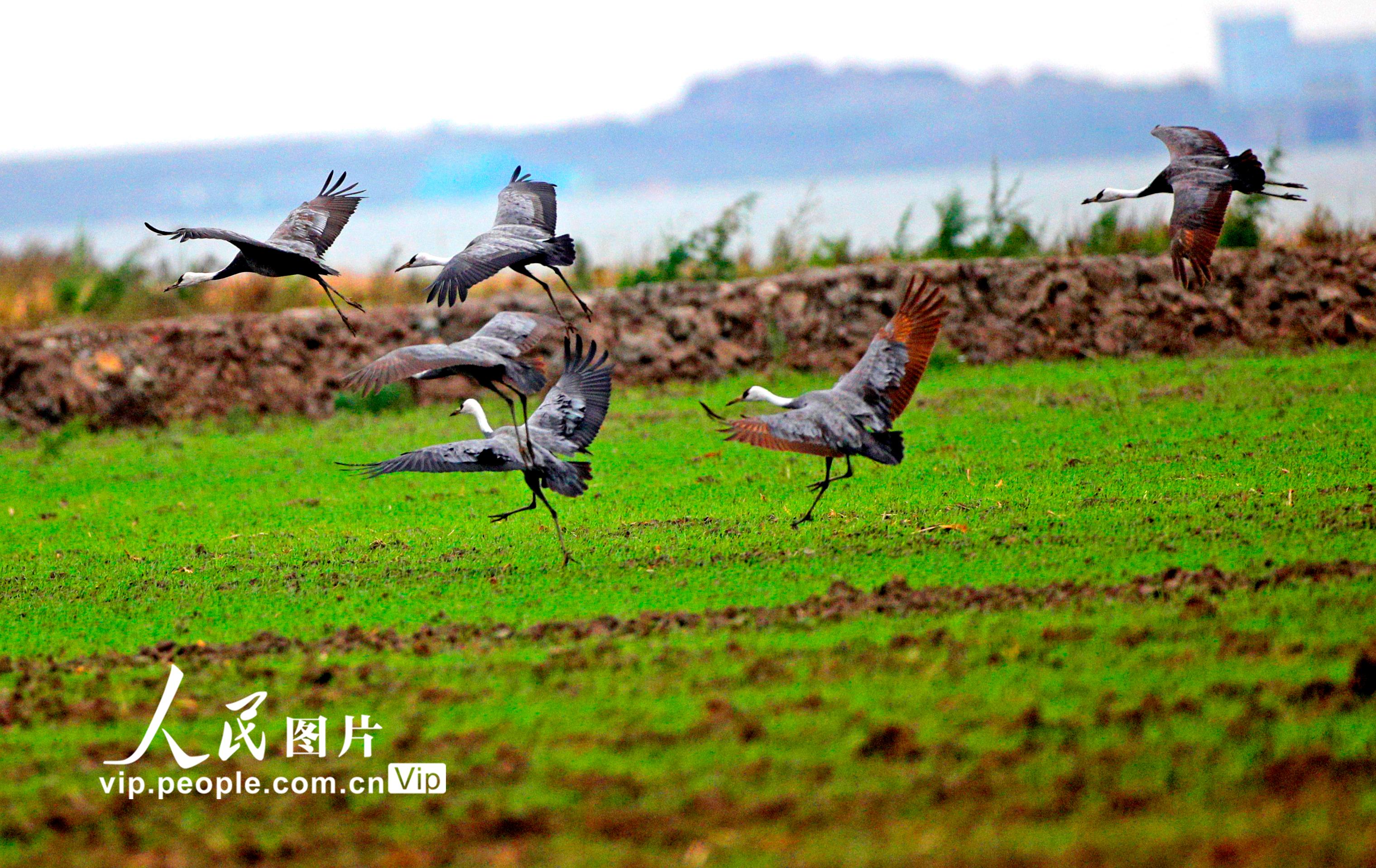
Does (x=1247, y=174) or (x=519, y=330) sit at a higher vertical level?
(x=1247, y=174)

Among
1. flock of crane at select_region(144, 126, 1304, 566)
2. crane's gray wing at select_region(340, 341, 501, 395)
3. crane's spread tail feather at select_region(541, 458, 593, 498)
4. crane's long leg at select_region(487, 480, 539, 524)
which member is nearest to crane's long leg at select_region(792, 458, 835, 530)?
flock of crane at select_region(144, 126, 1304, 566)

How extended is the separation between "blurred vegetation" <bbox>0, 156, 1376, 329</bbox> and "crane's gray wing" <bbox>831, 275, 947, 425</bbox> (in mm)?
11005

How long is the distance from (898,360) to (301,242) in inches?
154

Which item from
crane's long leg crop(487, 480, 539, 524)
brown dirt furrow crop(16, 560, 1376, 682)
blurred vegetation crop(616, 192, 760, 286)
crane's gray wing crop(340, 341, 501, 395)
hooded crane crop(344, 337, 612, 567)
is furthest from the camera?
blurred vegetation crop(616, 192, 760, 286)

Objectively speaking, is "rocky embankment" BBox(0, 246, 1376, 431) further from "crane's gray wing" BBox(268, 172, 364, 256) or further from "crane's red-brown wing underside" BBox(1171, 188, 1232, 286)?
"crane's red-brown wing underside" BBox(1171, 188, 1232, 286)

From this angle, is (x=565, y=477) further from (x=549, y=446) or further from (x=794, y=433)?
(x=794, y=433)

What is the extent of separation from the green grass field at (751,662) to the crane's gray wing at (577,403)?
76 cm

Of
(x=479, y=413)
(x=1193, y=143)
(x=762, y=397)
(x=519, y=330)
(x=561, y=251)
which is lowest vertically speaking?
(x=479, y=413)

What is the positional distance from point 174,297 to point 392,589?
43.3 feet

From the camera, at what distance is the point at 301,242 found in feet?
32.1

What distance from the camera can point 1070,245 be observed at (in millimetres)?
20469

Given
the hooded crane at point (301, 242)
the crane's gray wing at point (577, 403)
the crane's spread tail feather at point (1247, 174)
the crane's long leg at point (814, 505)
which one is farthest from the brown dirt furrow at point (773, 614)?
the crane's spread tail feather at point (1247, 174)

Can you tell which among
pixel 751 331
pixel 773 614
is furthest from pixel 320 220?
pixel 751 331

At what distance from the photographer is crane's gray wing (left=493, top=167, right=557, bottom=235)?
31.9ft
